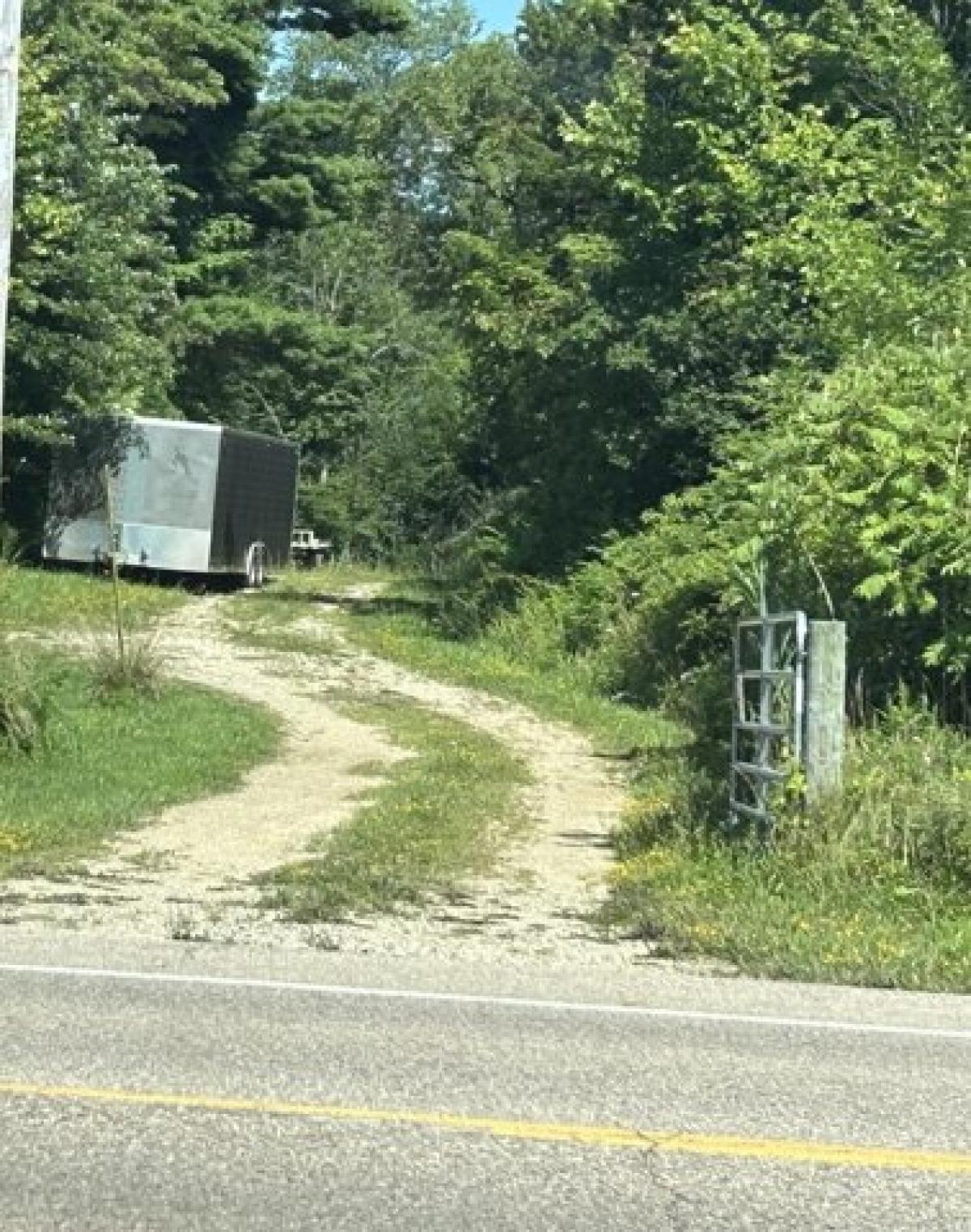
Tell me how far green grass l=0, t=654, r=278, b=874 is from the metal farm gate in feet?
15.9

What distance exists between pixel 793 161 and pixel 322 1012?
79.4 ft

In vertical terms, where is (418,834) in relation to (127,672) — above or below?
below

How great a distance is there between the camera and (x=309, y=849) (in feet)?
46.9

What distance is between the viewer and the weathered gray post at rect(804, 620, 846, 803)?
12.8 m

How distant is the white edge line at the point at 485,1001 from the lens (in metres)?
8.73

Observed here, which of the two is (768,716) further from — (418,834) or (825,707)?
(418,834)

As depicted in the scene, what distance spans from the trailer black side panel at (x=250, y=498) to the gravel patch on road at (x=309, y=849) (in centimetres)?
1184

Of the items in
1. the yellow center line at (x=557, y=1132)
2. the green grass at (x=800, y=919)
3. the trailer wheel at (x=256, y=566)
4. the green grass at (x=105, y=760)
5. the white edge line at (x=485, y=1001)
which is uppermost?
the trailer wheel at (x=256, y=566)

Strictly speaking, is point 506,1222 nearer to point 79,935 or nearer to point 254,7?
point 79,935

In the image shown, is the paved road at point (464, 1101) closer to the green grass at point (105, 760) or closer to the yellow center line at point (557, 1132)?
the yellow center line at point (557, 1132)

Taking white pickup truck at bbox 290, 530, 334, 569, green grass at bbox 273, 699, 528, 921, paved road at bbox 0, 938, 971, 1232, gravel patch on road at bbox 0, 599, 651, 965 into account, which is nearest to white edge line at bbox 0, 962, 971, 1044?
paved road at bbox 0, 938, 971, 1232

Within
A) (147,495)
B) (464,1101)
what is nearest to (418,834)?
(464,1101)

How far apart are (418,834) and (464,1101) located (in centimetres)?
795

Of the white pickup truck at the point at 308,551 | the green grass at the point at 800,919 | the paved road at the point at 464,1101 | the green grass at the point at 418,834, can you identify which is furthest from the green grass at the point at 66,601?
the paved road at the point at 464,1101
